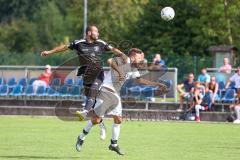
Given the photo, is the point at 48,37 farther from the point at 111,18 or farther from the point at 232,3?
the point at 232,3

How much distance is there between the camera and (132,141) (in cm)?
1956

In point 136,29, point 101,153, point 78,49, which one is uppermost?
point 136,29

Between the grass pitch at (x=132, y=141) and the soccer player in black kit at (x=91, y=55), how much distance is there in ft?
3.96

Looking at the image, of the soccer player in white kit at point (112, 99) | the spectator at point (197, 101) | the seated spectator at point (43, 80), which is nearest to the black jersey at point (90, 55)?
the soccer player in white kit at point (112, 99)

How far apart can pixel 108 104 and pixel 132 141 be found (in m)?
3.01

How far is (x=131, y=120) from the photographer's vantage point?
29.7 m

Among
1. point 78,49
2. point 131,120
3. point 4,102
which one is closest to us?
point 78,49

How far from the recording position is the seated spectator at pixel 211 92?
29734mm

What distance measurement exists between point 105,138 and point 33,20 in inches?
3298

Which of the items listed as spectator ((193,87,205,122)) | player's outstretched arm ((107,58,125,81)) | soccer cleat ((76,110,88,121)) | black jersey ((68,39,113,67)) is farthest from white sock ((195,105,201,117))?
player's outstretched arm ((107,58,125,81))

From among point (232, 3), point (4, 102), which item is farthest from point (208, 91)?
point (232, 3)

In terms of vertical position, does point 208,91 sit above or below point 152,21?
below

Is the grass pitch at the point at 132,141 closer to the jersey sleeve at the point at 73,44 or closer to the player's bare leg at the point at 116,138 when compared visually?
the player's bare leg at the point at 116,138

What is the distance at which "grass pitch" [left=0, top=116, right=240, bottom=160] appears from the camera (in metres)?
15.9
